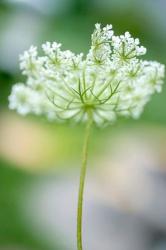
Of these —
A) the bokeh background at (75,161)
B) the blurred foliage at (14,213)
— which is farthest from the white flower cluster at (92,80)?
the blurred foliage at (14,213)

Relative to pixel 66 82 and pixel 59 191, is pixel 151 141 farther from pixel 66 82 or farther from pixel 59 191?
pixel 66 82

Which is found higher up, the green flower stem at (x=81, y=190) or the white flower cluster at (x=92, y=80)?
the white flower cluster at (x=92, y=80)

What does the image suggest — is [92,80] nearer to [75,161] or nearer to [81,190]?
[81,190]

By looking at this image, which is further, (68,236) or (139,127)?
(139,127)

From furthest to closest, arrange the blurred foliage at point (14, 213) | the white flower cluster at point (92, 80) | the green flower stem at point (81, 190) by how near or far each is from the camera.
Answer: the blurred foliage at point (14, 213) < the white flower cluster at point (92, 80) < the green flower stem at point (81, 190)

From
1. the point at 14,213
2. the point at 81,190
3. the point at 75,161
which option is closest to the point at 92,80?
the point at 81,190

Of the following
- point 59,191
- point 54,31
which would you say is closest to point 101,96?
point 59,191

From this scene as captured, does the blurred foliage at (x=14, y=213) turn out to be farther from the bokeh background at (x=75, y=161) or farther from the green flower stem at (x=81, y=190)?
the green flower stem at (x=81, y=190)
